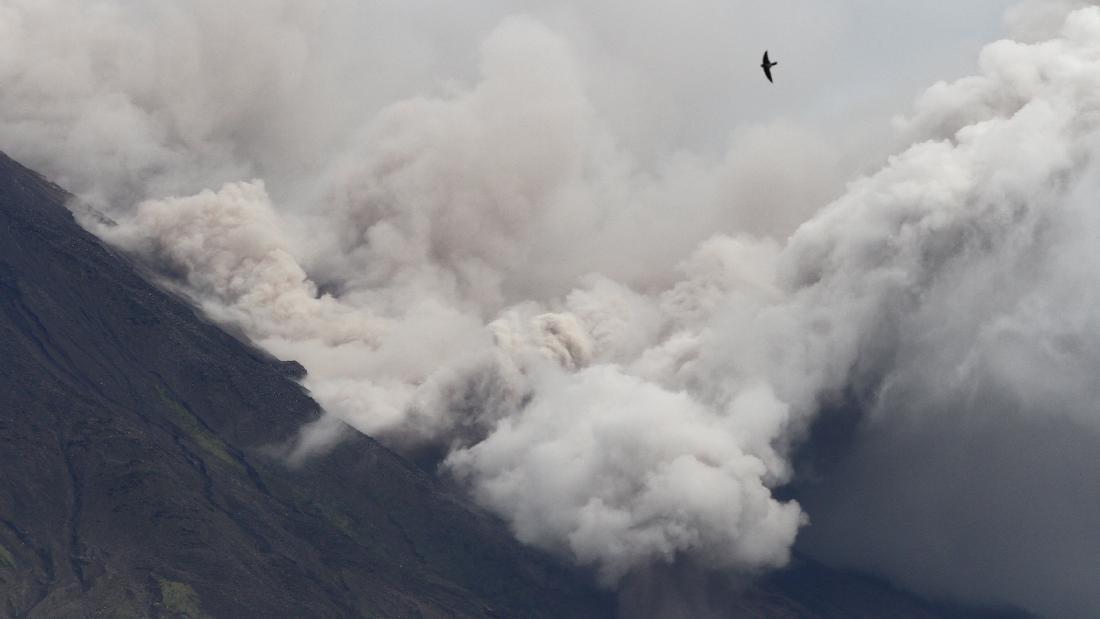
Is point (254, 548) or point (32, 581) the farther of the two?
point (254, 548)

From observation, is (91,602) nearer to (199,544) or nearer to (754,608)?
(199,544)

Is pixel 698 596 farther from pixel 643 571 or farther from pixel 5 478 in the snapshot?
pixel 5 478

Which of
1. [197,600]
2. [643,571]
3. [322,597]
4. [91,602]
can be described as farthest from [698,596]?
[91,602]

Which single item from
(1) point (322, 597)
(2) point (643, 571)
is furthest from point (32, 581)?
(2) point (643, 571)

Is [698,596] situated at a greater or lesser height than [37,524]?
greater

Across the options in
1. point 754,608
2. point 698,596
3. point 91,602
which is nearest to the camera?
point 91,602

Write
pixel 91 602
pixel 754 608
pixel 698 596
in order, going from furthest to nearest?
pixel 754 608
pixel 698 596
pixel 91 602

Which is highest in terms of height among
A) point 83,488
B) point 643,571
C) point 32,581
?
point 643,571

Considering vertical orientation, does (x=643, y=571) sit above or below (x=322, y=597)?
above

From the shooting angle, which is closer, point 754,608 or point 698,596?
point 698,596

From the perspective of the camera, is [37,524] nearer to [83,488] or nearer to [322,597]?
[83,488]
